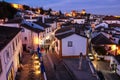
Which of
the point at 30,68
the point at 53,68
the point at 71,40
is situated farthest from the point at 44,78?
the point at 71,40

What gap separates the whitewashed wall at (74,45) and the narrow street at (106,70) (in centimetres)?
446

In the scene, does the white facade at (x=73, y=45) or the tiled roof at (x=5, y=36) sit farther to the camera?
the white facade at (x=73, y=45)

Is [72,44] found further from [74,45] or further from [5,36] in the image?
[5,36]

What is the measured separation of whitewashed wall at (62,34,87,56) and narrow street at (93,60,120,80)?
4.46m

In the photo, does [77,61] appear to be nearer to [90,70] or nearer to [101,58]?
[90,70]

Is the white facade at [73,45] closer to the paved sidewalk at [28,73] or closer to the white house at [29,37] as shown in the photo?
the paved sidewalk at [28,73]

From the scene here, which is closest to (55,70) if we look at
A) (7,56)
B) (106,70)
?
(7,56)

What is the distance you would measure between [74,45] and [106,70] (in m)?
6.44

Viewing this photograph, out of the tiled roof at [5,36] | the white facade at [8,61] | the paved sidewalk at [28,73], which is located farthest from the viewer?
the paved sidewalk at [28,73]

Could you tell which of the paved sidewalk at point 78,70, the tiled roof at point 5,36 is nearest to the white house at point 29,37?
the paved sidewalk at point 78,70

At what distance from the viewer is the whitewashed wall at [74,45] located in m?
27.8

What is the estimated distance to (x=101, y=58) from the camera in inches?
1313

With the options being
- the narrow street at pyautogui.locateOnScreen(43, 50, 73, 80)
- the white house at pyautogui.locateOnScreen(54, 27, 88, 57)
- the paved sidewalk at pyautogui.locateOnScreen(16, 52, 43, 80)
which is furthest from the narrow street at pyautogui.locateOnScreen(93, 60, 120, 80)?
the paved sidewalk at pyautogui.locateOnScreen(16, 52, 43, 80)

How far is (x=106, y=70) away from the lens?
2872 centimetres
